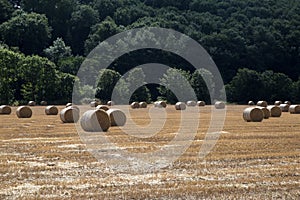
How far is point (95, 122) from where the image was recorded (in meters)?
20.4

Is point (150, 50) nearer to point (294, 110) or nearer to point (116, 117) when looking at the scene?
point (294, 110)

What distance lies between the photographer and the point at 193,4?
374ft

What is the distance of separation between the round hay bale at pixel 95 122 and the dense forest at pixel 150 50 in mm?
44335

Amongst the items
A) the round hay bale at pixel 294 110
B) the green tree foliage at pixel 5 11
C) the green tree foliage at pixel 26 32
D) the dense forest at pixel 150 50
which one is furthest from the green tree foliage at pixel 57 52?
the round hay bale at pixel 294 110

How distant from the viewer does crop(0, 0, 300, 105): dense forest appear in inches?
2726

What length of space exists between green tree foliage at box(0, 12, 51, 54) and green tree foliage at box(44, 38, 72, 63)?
2.59 metres

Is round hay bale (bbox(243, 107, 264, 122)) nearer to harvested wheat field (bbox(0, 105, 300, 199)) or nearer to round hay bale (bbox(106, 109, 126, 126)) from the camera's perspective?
round hay bale (bbox(106, 109, 126, 126))

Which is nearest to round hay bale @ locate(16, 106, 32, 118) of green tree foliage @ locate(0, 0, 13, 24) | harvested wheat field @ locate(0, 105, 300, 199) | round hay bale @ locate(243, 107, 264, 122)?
round hay bale @ locate(243, 107, 264, 122)

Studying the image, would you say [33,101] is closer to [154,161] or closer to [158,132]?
[158,132]

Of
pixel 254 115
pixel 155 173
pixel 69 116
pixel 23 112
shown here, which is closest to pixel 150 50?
pixel 23 112

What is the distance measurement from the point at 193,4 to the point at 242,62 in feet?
90.4

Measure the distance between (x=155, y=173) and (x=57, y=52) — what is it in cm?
8380

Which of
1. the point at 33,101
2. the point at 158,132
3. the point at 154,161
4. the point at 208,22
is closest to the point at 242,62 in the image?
the point at 208,22

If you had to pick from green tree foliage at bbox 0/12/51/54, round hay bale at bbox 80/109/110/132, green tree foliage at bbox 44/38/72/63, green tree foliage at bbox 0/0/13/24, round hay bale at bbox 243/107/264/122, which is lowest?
round hay bale at bbox 243/107/264/122
